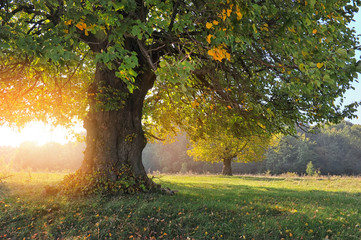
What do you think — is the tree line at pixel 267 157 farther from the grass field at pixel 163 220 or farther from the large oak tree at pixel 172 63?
the grass field at pixel 163 220

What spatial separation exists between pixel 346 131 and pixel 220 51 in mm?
86169

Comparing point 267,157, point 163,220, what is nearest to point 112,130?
point 163,220

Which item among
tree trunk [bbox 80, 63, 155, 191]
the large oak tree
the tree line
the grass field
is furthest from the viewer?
the tree line

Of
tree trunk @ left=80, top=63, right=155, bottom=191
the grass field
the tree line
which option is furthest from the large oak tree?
the tree line

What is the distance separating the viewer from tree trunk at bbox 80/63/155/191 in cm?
947

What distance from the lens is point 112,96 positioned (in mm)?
9641

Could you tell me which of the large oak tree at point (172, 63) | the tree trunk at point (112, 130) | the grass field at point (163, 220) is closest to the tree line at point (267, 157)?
the large oak tree at point (172, 63)

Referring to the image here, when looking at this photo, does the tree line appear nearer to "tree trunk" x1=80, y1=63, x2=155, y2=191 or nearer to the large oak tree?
the large oak tree

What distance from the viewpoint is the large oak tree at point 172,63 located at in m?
5.34

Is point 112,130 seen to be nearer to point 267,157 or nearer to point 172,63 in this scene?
point 172,63

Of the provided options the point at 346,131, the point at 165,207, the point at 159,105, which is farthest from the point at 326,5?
the point at 346,131

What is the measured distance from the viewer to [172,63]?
502 cm

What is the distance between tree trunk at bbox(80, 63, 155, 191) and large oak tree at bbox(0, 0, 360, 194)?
40mm

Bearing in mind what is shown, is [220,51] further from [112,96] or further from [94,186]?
[94,186]
